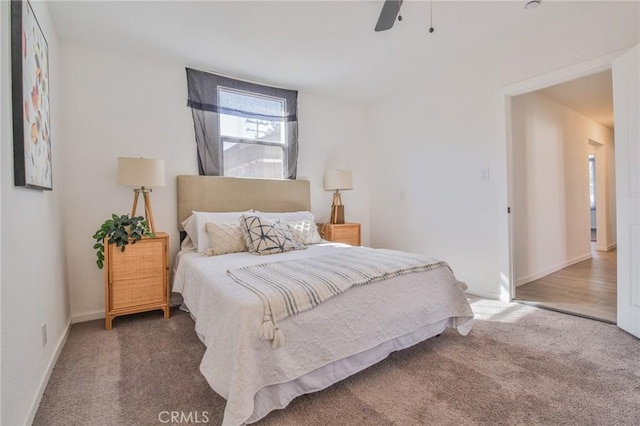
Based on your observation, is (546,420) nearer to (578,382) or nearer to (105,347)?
(578,382)

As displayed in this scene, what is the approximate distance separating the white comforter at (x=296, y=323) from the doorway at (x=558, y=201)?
1654 mm

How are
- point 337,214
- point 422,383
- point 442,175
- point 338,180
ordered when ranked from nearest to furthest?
point 422,383 < point 442,175 < point 338,180 < point 337,214

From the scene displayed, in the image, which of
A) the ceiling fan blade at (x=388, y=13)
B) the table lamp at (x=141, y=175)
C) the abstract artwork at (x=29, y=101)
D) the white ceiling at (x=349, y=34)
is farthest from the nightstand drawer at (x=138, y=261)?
the ceiling fan blade at (x=388, y=13)

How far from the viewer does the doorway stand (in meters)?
3.30

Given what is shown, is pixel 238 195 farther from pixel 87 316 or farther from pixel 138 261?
pixel 87 316

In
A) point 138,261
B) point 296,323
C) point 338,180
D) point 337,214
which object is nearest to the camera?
point 296,323

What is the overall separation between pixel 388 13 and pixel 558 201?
4018 millimetres

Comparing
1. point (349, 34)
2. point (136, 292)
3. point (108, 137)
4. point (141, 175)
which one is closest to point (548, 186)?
point (349, 34)

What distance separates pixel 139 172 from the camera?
2.66 metres

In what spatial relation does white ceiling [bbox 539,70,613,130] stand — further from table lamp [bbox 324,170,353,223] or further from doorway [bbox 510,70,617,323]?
table lamp [bbox 324,170,353,223]

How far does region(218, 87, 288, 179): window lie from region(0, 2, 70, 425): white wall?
1.65 meters

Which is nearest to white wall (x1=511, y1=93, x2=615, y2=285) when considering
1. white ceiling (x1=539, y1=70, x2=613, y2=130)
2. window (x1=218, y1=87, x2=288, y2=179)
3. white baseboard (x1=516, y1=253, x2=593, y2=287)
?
white baseboard (x1=516, y1=253, x2=593, y2=287)

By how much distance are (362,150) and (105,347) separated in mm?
3857

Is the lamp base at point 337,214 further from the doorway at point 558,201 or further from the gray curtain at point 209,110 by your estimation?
the doorway at point 558,201
